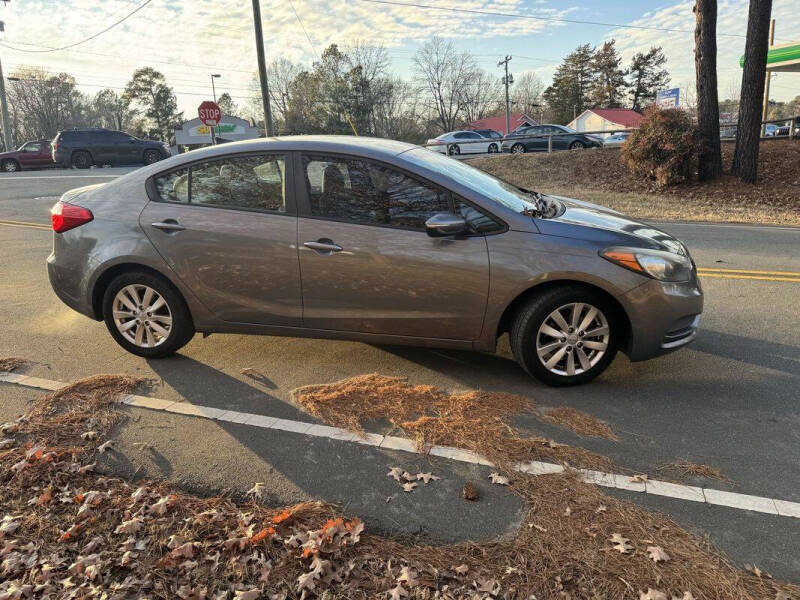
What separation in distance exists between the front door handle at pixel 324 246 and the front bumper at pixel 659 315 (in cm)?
196

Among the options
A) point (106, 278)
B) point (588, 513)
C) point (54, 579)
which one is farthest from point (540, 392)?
point (106, 278)

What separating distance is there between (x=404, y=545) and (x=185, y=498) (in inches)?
44.9

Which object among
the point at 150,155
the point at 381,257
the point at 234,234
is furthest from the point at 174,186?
the point at 150,155

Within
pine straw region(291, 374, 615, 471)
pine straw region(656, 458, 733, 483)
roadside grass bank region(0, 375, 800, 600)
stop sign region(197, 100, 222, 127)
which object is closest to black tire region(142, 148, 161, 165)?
stop sign region(197, 100, 222, 127)

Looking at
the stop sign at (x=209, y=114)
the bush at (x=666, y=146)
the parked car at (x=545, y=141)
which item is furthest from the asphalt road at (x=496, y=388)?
the parked car at (x=545, y=141)

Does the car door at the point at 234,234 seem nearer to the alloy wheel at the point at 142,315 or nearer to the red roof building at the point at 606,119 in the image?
the alloy wheel at the point at 142,315

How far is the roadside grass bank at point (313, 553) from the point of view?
223 centimetres

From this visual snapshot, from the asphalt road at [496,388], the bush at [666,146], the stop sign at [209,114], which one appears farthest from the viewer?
the stop sign at [209,114]

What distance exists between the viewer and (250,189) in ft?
13.9

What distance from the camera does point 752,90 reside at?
14.6 m

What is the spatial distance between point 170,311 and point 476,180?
2.59 metres

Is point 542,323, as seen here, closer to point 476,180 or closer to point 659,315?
point 659,315

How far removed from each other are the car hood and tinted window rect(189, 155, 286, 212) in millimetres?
1915

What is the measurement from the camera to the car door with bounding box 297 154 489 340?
386cm
